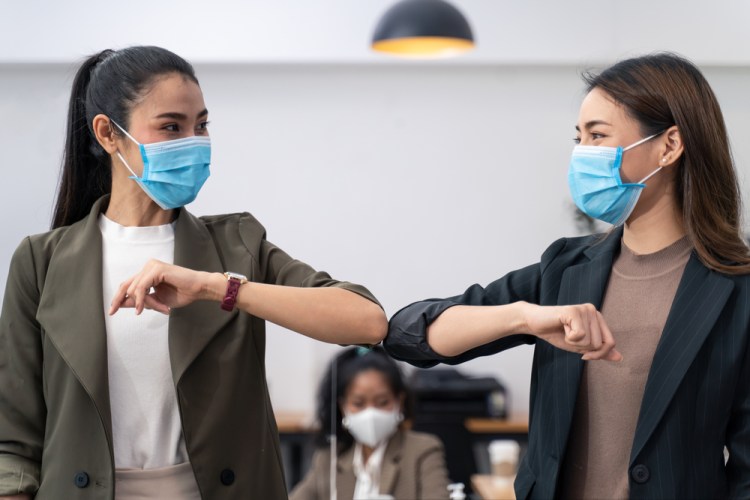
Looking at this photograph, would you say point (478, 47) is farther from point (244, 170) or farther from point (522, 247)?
point (244, 170)

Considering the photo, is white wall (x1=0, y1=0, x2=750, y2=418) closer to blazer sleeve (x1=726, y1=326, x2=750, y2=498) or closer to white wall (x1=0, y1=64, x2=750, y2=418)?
white wall (x1=0, y1=64, x2=750, y2=418)

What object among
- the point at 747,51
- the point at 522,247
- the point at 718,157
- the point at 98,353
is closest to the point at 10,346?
the point at 98,353

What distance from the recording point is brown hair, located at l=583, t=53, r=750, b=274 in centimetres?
182

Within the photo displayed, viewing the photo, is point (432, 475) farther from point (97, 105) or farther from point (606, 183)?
point (97, 105)

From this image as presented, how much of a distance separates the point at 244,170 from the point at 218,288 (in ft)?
4.00

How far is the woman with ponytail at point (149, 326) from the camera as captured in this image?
1734mm

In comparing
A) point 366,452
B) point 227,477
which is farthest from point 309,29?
point 227,477

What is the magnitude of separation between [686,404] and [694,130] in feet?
1.71

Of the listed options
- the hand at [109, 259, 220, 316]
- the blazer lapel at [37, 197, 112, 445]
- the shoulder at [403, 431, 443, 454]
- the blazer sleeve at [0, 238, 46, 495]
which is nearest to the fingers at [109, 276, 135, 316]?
the hand at [109, 259, 220, 316]

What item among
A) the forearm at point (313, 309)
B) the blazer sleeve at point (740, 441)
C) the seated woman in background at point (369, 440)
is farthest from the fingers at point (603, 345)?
the seated woman in background at point (369, 440)

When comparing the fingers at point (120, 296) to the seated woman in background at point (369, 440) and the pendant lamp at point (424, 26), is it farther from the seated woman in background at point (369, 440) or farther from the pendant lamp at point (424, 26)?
the pendant lamp at point (424, 26)

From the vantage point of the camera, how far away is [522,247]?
3.03 m

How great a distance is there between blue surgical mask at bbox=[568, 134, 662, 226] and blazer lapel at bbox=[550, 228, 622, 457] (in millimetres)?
69

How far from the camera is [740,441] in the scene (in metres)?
1.67
